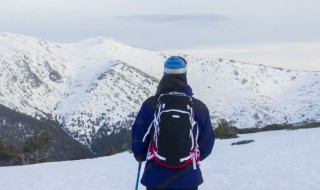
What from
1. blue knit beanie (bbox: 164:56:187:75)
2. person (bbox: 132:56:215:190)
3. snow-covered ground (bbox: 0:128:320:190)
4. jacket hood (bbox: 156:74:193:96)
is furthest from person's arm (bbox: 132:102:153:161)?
snow-covered ground (bbox: 0:128:320:190)

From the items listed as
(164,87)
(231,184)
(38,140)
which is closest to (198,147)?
(164,87)

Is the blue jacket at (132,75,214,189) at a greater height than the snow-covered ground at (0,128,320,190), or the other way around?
the blue jacket at (132,75,214,189)

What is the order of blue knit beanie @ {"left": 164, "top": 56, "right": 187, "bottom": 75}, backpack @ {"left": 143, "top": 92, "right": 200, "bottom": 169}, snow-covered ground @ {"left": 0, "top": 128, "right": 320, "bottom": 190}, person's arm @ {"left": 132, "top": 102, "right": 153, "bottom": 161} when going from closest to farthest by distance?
backpack @ {"left": 143, "top": 92, "right": 200, "bottom": 169} < person's arm @ {"left": 132, "top": 102, "right": 153, "bottom": 161} < blue knit beanie @ {"left": 164, "top": 56, "right": 187, "bottom": 75} < snow-covered ground @ {"left": 0, "top": 128, "right": 320, "bottom": 190}

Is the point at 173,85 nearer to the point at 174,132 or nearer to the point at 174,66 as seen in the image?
the point at 174,66

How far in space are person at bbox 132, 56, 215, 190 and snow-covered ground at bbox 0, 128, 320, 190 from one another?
324 inches

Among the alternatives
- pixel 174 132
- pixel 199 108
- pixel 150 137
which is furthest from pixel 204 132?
pixel 150 137

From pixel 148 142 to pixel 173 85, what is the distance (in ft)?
2.91

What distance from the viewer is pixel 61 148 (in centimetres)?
19962

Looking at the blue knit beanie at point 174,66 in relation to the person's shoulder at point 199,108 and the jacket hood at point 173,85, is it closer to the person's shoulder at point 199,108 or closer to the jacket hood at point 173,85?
the jacket hood at point 173,85

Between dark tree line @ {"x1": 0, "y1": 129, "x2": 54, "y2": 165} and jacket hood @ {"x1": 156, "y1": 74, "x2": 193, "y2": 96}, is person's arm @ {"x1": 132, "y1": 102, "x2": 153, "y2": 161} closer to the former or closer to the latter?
jacket hood @ {"x1": 156, "y1": 74, "x2": 193, "y2": 96}

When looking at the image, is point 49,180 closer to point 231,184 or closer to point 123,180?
point 123,180

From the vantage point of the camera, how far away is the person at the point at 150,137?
22.9 ft

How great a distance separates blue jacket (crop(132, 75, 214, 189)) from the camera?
6.96 metres

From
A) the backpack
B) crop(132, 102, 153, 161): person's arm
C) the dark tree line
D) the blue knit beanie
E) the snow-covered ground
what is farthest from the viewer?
the dark tree line
